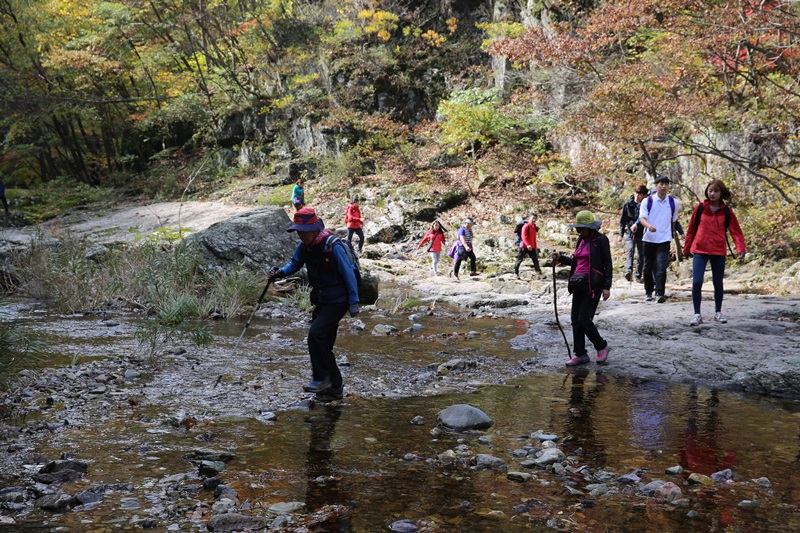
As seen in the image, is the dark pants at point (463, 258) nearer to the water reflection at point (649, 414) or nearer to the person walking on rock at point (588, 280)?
the person walking on rock at point (588, 280)

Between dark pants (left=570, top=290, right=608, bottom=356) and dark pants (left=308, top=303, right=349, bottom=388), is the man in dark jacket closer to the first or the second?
dark pants (left=570, top=290, right=608, bottom=356)

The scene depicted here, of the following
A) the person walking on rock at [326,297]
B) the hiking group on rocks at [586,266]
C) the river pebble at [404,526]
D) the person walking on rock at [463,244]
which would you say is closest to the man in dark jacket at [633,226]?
the hiking group on rocks at [586,266]

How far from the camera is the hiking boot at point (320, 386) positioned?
5566 millimetres

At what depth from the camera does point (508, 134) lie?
2323cm

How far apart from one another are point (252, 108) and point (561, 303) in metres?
24.1

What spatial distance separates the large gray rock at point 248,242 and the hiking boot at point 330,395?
685 cm

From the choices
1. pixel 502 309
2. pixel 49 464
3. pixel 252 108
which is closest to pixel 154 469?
pixel 49 464

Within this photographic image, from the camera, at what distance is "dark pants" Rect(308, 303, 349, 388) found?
222 inches

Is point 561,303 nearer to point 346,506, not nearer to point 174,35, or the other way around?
point 346,506

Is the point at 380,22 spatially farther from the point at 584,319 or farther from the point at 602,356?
the point at 602,356

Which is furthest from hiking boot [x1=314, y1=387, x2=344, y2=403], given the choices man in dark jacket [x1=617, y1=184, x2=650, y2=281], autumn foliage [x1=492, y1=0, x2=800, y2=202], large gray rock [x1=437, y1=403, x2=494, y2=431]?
autumn foliage [x1=492, y1=0, x2=800, y2=202]

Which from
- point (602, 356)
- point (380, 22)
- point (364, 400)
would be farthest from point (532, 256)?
point (380, 22)

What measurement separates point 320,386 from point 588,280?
339 centimetres

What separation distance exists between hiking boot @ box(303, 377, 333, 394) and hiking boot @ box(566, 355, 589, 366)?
302cm
